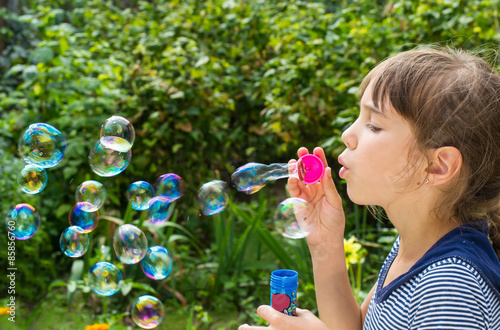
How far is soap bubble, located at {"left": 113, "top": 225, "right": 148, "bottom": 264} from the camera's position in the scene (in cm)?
183

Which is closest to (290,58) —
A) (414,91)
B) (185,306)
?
(185,306)

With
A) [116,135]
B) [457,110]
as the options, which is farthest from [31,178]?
[457,110]

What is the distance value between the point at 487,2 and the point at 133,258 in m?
2.36

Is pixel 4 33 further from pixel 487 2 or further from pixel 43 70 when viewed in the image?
pixel 487 2

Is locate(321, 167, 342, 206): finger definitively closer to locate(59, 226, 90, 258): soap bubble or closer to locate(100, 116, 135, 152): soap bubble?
locate(100, 116, 135, 152): soap bubble

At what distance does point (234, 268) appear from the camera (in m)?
2.95

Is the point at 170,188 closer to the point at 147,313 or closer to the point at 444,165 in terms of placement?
the point at 147,313

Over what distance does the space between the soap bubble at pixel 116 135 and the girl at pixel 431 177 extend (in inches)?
33.4

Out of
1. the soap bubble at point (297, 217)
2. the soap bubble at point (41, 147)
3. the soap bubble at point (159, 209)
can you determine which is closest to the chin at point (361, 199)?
the soap bubble at point (297, 217)

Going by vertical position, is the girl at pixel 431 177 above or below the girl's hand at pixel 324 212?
above

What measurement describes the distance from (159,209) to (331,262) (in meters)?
0.68

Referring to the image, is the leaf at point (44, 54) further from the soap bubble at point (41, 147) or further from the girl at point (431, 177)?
the girl at point (431, 177)

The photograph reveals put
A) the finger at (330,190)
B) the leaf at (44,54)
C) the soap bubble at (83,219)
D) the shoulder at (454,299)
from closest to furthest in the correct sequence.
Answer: the shoulder at (454,299)
the finger at (330,190)
the soap bubble at (83,219)
the leaf at (44,54)

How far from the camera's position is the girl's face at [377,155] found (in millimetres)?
1136
